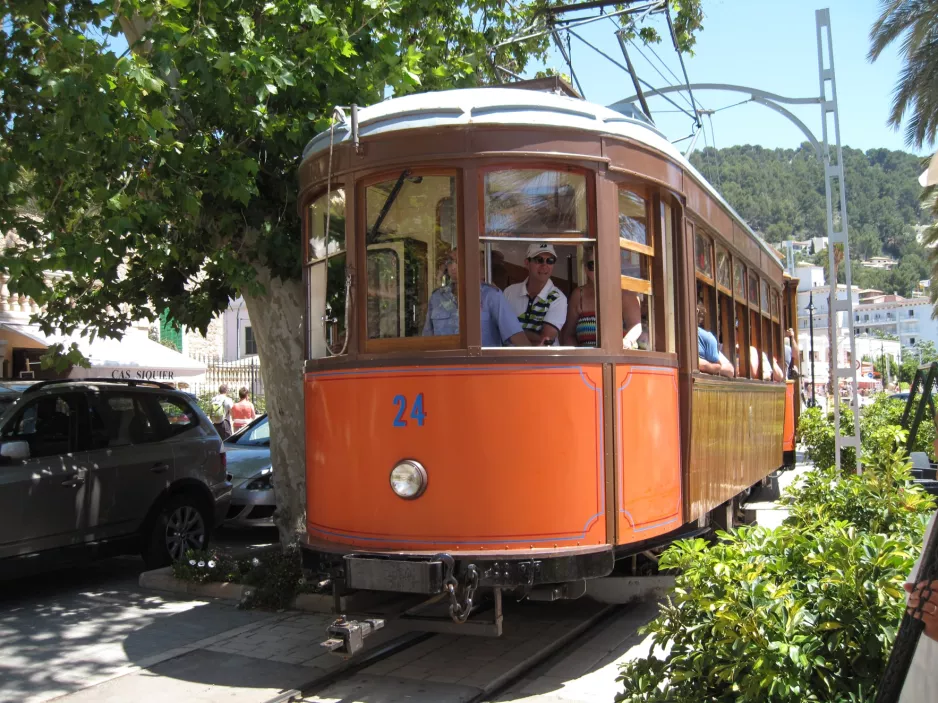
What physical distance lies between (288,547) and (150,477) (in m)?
1.64

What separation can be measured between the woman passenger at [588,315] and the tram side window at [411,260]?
2.57 feet

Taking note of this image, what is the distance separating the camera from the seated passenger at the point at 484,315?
5.37 metres

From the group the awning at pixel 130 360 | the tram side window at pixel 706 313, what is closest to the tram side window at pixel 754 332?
the tram side window at pixel 706 313

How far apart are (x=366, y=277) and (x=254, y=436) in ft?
24.5

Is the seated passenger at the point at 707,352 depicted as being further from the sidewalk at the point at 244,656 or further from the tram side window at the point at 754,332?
the tram side window at the point at 754,332

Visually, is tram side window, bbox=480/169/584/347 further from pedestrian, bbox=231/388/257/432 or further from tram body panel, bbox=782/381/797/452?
pedestrian, bbox=231/388/257/432

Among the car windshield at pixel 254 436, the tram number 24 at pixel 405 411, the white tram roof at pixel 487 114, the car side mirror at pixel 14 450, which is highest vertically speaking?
the white tram roof at pixel 487 114

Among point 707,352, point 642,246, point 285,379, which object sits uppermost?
point 642,246

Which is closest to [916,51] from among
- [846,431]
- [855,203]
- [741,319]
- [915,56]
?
[915,56]

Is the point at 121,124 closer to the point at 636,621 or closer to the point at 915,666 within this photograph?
the point at 636,621

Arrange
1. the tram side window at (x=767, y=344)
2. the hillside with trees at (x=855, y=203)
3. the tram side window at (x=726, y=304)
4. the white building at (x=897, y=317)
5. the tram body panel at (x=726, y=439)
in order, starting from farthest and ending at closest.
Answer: the hillside with trees at (x=855, y=203), the white building at (x=897, y=317), the tram side window at (x=767, y=344), the tram side window at (x=726, y=304), the tram body panel at (x=726, y=439)

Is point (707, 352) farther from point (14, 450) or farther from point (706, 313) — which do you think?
point (14, 450)

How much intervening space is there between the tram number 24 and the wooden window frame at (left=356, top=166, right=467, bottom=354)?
0.98 ft

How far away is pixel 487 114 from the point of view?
5.36 metres
